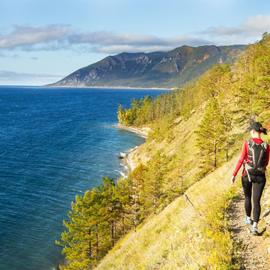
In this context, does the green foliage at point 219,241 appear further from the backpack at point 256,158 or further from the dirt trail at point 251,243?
the backpack at point 256,158

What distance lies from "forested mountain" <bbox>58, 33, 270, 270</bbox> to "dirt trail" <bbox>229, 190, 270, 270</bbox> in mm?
586

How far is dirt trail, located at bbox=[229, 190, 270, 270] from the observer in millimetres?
14016

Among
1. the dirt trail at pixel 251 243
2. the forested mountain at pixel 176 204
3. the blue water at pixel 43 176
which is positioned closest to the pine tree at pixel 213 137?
the forested mountain at pixel 176 204

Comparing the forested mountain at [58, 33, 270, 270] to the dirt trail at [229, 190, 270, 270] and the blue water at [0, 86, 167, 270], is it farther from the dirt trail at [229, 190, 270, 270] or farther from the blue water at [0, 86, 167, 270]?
the blue water at [0, 86, 167, 270]

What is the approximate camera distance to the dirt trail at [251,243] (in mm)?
14016

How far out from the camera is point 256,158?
44.9 feet

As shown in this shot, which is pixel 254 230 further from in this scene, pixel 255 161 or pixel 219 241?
pixel 255 161

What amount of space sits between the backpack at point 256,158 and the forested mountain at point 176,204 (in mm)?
2954

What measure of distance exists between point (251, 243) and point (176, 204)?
19555 millimetres

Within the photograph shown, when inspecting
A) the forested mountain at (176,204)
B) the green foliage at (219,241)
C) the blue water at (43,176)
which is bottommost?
the blue water at (43,176)

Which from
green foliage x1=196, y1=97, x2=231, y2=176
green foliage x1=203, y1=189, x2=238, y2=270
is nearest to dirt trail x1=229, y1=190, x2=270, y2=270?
green foliage x1=203, y1=189, x2=238, y2=270

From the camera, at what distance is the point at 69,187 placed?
294 ft

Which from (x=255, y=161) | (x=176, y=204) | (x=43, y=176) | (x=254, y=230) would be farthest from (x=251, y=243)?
(x=43, y=176)

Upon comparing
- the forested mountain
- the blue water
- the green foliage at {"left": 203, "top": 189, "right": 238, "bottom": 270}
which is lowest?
the blue water
